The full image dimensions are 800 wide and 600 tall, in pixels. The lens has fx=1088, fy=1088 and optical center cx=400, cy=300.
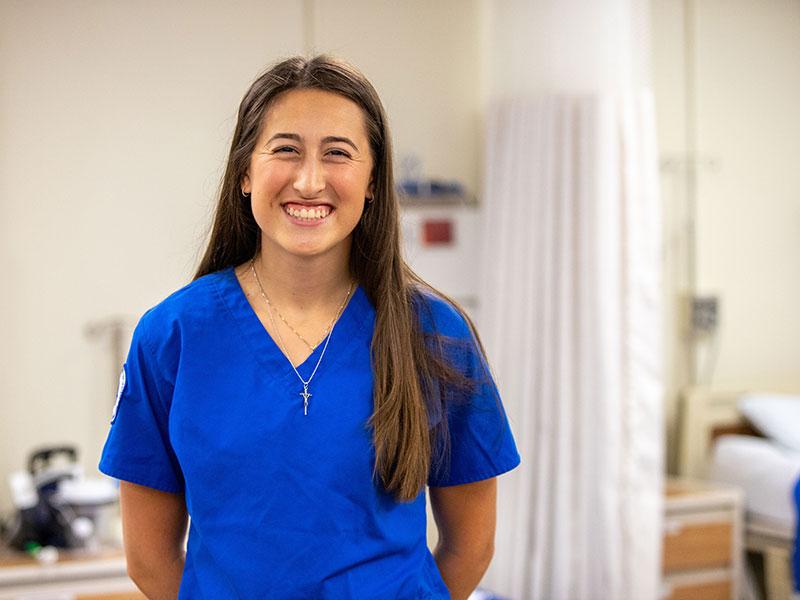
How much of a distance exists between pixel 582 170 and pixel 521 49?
0.47m

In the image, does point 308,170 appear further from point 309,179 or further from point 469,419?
point 469,419

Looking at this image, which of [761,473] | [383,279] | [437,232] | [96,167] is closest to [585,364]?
[437,232]

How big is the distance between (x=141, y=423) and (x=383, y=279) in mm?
323

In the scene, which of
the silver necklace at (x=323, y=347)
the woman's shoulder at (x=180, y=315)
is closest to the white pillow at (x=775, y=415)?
the silver necklace at (x=323, y=347)

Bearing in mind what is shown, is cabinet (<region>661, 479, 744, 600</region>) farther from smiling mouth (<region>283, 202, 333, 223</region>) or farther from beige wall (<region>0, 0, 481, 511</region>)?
smiling mouth (<region>283, 202, 333, 223</region>)

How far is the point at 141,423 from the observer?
4.03 ft

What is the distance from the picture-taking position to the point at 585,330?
10.7 feet

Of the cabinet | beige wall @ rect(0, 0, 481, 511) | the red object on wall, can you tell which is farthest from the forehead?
the cabinet

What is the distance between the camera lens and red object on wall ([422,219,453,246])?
3.73 metres

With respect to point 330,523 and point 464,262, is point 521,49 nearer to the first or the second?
point 464,262

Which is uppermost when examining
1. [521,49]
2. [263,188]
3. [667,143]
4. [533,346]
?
[521,49]

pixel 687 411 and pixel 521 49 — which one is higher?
pixel 521 49

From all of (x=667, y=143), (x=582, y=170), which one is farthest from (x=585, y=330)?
(x=667, y=143)

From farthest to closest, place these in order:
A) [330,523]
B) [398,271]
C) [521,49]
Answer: [521,49]
[398,271]
[330,523]
